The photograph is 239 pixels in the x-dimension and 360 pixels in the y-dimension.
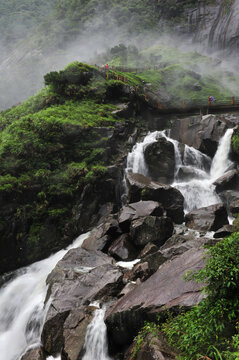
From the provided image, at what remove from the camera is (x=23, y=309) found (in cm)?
1055

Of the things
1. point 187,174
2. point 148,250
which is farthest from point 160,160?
point 148,250

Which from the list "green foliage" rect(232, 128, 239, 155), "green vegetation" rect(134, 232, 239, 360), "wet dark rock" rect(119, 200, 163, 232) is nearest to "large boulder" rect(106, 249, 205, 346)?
"green vegetation" rect(134, 232, 239, 360)

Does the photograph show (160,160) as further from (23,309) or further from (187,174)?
(23,309)

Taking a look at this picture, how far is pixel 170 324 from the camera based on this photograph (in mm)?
5590

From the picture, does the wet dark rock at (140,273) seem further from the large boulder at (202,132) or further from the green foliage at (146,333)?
the large boulder at (202,132)

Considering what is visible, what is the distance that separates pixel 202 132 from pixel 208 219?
1142cm

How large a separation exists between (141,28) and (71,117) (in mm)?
55861

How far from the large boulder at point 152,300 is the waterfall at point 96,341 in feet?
1.00

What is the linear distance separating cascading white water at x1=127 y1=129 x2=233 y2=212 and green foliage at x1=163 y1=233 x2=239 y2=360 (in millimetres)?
12866

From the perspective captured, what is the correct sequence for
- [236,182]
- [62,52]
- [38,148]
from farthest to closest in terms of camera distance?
[62,52]
[236,182]
[38,148]

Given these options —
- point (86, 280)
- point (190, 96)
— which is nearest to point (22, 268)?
point (86, 280)

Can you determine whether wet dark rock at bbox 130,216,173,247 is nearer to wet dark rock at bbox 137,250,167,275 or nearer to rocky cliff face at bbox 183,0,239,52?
wet dark rock at bbox 137,250,167,275

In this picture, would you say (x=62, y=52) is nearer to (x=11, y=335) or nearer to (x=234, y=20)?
(x=234, y=20)

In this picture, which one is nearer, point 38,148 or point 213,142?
point 38,148
